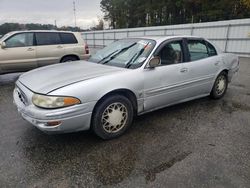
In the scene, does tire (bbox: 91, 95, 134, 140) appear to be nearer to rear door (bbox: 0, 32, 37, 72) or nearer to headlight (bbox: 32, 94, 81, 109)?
headlight (bbox: 32, 94, 81, 109)

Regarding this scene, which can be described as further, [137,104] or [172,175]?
[137,104]

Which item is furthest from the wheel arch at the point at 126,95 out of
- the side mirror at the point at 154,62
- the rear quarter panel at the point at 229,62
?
the rear quarter panel at the point at 229,62

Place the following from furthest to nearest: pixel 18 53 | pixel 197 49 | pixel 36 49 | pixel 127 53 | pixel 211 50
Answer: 1. pixel 36 49
2. pixel 18 53
3. pixel 211 50
4. pixel 197 49
5. pixel 127 53

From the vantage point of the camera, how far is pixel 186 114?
4.22 metres

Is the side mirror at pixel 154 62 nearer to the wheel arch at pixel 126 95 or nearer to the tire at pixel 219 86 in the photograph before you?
the wheel arch at pixel 126 95

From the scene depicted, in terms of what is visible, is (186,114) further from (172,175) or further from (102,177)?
(102,177)

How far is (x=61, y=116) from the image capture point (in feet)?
8.91

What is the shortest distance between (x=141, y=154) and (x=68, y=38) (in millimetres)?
6315

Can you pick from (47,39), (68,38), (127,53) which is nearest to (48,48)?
(47,39)

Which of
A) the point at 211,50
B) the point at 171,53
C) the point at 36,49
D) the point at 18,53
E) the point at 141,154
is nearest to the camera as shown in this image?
the point at 141,154

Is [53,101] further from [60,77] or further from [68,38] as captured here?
[68,38]

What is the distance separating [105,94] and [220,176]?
5.70 feet

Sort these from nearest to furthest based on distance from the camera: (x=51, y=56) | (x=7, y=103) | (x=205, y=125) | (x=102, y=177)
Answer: (x=102, y=177)
(x=205, y=125)
(x=7, y=103)
(x=51, y=56)

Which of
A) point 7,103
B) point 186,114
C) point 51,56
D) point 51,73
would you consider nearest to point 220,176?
point 186,114
